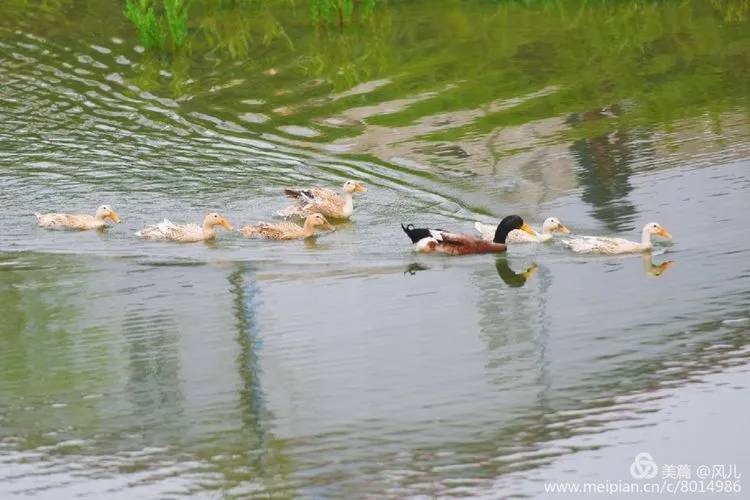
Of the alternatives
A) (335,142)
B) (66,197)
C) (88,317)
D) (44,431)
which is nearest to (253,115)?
(335,142)

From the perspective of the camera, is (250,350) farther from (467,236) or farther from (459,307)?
(467,236)

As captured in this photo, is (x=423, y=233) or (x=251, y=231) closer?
(x=423, y=233)

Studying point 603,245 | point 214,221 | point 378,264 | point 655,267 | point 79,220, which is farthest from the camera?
point 79,220

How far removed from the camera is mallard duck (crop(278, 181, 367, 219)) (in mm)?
15977

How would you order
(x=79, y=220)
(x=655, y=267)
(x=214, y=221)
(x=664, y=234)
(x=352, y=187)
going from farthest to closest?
(x=352, y=187) < (x=79, y=220) < (x=214, y=221) < (x=664, y=234) < (x=655, y=267)

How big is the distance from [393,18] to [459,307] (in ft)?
43.2

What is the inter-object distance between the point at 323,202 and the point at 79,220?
2501 millimetres

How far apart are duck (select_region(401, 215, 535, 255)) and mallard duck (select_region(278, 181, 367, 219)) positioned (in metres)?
1.61

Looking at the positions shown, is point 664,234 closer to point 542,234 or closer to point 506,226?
point 542,234

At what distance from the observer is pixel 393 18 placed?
997 inches

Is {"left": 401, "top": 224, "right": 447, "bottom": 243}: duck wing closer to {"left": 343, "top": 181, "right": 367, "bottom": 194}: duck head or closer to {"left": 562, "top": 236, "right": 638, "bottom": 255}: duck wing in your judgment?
{"left": 562, "top": 236, "right": 638, "bottom": 255}: duck wing

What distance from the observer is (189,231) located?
1535 cm

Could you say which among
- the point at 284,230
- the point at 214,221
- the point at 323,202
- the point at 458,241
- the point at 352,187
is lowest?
the point at 458,241

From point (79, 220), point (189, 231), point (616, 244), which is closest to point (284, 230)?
point (189, 231)
